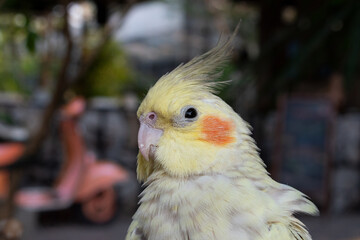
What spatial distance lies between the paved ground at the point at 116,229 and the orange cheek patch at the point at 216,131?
12.3 ft

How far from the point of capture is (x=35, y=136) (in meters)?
2.85

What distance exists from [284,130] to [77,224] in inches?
95.2

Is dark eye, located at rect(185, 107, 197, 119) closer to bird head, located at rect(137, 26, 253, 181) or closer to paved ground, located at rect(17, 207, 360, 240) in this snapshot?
bird head, located at rect(137, 26, 253, 181)

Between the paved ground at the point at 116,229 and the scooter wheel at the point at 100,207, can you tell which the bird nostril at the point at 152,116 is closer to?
the paved ground at the point at 116,229

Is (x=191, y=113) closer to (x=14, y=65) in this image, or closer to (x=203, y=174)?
(x=203, y=174)

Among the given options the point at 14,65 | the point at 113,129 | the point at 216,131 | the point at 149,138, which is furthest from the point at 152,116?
the point at 14,65

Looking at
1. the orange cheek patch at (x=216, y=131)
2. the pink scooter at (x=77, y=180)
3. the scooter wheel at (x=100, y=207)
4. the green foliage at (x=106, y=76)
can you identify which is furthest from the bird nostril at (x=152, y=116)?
the green foliage at (x=106, y=76)

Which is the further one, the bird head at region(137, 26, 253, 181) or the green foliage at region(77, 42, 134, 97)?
the green foliage at region(77, 42, 134, 97)

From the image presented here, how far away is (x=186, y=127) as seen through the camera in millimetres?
1219

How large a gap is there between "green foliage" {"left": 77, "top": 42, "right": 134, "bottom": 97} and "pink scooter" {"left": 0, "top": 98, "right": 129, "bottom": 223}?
1.54 m

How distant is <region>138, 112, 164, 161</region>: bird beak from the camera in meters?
1.24

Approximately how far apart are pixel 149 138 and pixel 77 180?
3843 millimetres

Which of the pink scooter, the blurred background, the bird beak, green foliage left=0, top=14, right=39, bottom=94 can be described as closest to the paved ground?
the blurred background

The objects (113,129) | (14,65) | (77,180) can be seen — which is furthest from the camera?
(14,65)
